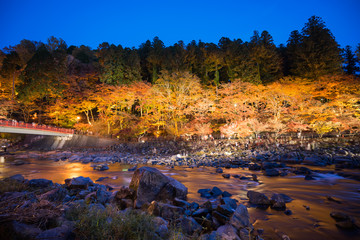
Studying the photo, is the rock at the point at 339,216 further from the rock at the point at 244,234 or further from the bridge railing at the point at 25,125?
the bridge railing at the point at 25,125

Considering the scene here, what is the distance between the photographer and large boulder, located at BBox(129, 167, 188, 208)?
14.4 ft

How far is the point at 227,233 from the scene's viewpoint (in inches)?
114

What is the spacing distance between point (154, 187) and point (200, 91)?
16150 mm

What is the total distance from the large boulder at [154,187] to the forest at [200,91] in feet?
43.7

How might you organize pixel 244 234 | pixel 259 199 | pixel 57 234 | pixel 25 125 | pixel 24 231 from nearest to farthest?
pixel 24 231
pixel 57 234
pixel 244 234
pixel 259 199
pixel 25 125

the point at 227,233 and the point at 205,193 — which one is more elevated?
the point at 227,233

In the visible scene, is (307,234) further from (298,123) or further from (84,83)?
(84,83)

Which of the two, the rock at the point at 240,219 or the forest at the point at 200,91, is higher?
the forest at the point at 200,91

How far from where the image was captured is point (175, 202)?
4.25 m

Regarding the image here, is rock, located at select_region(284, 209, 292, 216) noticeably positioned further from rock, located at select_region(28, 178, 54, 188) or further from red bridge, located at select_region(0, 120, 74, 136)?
red bridge, located at select_region(0, 120, 74, 136)

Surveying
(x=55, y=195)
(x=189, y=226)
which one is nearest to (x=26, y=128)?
(x=55, y=195)

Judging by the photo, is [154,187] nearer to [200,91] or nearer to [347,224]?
[347,224]

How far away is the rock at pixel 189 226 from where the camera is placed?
3041 mm

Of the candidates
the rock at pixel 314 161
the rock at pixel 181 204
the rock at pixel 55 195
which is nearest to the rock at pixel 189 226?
the rock at pixel 181 204
